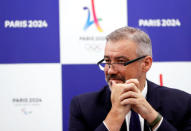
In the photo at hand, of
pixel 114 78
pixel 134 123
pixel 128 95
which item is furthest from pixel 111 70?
pixel 134 123

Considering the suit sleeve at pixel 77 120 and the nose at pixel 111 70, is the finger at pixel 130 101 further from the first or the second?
the suit sleeve at pixel 77 120

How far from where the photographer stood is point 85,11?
234 cm

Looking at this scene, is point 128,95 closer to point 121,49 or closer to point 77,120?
point 121,49

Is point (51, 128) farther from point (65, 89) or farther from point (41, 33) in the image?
point (41, 33)

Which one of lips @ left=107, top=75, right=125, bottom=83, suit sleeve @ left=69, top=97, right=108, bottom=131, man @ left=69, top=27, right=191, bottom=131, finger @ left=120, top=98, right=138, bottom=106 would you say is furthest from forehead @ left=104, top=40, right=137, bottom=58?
suit sleeve @ left=69, top=97, right=108, bottom=131

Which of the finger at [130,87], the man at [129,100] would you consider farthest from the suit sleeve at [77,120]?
the finger at [130,87]

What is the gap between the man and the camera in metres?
1.32

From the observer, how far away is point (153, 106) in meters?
1.51

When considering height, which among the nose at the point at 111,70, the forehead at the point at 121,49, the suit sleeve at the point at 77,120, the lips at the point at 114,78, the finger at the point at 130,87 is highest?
the forehead at the point at 121,49

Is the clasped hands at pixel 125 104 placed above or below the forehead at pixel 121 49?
below

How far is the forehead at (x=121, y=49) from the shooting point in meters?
1.39

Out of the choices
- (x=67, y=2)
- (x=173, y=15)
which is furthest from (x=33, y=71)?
(x=173, y=15)

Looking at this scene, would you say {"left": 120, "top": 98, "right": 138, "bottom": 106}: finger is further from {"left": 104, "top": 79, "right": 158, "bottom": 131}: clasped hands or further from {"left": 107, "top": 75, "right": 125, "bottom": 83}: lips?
{"left": 107, "top": 75, "right": 125, "bottom": 83}: lips

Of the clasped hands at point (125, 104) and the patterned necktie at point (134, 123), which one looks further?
the patterned necktie at point (134, 123)
